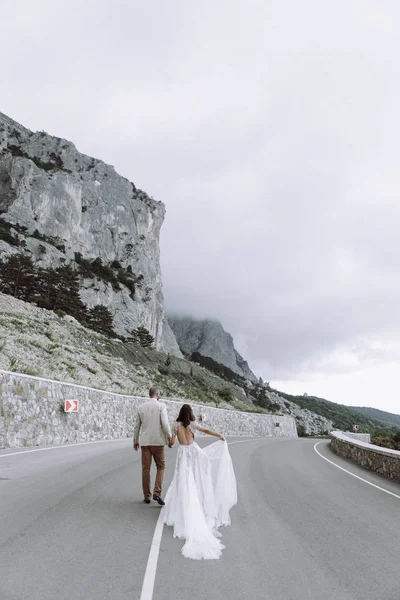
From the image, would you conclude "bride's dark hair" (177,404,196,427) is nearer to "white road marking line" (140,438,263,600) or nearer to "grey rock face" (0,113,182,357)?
"white road marking line" (140,438,263,600)

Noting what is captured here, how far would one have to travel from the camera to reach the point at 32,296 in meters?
66.2

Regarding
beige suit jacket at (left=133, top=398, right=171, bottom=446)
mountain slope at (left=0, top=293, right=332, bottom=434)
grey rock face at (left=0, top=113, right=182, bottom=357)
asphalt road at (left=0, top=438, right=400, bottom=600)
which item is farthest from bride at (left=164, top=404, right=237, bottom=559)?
grey rock face at (left=0, top=113, right=182, bottom=357)

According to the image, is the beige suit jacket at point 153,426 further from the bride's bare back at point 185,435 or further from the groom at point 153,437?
the bride's bare back at point 185,435

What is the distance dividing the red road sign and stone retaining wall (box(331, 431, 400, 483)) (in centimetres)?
1132

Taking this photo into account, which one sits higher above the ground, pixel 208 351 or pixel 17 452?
pixel 208 351

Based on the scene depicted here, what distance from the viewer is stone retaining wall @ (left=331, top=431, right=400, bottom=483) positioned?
14.1 m

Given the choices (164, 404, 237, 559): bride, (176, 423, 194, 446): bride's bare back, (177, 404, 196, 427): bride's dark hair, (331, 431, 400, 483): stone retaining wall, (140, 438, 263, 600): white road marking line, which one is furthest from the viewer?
(331, 431, 400, 483): stone retaining wall

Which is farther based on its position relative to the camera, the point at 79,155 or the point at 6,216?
the point at 79,155

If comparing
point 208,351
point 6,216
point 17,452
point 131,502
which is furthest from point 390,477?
point 208,351

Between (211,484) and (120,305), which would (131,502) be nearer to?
(211,484)

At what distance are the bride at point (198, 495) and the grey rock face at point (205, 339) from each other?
6641 inches

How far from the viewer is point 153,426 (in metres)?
7.63

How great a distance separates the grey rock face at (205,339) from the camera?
178750 millimetres

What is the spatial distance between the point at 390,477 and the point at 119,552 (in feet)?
38.6
